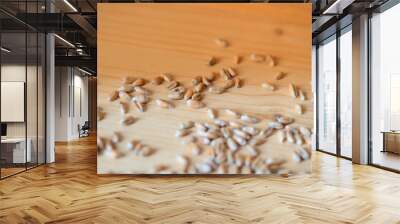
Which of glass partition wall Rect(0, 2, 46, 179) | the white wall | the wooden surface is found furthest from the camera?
the white wall

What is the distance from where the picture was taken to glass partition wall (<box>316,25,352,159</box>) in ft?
26.1

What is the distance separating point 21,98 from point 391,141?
647 cm

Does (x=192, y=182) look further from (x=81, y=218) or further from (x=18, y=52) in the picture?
(x=18, y=52)

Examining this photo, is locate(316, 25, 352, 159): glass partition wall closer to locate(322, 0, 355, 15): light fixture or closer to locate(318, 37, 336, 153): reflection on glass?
locate(318, 37, 336, 153): reflection on glass

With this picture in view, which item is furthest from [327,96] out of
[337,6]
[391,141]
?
[337,6]

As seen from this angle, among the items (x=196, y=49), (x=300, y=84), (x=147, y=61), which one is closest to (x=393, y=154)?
(x=300, y=84)

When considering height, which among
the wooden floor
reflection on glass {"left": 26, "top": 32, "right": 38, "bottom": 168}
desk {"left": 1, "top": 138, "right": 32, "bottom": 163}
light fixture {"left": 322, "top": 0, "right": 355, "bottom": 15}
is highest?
light fixture {"left": 322, "top": 0, "right": 355, "bottom": 15}

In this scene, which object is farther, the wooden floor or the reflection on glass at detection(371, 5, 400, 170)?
the reflection on glass at detection(371, 5, 400, 170)

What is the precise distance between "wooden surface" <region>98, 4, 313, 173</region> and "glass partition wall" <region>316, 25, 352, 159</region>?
8.91 feet

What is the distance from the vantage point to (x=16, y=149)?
6242 millimetres

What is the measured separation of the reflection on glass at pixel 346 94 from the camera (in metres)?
7.79

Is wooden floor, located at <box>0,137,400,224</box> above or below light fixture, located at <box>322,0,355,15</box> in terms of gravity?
below

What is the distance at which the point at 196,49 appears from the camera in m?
5.62

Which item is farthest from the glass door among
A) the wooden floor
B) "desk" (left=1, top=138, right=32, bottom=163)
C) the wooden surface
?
"desk" (left=1, top=138, right=32, bottom=163)
